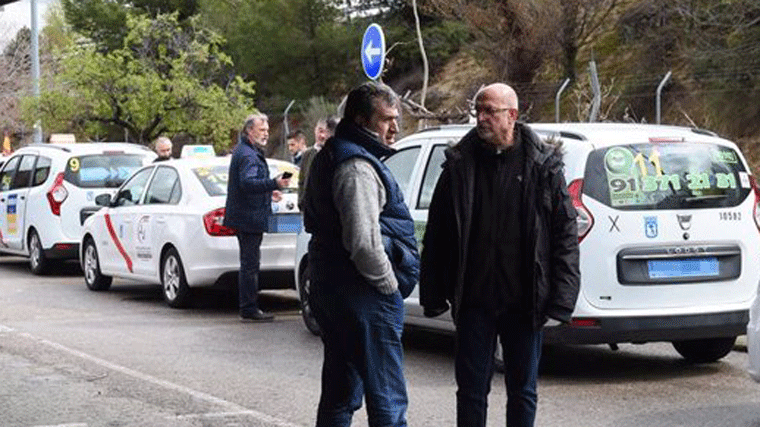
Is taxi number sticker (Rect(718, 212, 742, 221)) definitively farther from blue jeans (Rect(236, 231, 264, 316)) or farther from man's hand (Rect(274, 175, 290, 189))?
blue jeans (Rect(236, 231, 264, 316))

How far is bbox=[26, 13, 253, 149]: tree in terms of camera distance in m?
30.0

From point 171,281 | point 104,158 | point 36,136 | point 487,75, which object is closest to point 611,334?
point 171,281

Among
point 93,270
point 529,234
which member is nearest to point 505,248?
point 529,234

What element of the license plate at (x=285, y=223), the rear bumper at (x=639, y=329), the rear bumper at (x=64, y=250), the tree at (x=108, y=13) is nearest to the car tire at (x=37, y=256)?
the rear bumper at (x=64, y=250)

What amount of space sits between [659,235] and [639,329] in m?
0.65

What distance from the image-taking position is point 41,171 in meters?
19.3

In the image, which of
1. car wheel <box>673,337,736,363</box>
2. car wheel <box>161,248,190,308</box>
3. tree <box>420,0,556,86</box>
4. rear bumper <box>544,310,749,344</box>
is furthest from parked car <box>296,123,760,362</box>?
tree <box>420,0,556,86</box>

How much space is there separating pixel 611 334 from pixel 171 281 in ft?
21.9

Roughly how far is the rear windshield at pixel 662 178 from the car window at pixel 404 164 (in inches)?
73.0

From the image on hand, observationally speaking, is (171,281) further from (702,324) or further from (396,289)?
(396,289)

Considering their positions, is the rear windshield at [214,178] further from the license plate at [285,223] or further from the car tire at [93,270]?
the car tire at [93,270]

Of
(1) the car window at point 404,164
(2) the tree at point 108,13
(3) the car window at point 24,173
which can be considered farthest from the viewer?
(2) the tree at point 108,13

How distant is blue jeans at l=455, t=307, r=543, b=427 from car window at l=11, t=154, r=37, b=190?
46.6 feet

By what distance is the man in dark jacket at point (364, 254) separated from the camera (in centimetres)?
619
